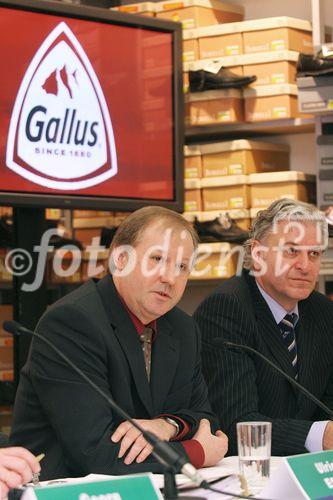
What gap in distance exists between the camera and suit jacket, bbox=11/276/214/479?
7.93ft

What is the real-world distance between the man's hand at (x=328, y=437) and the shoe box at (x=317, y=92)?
6.50 feet

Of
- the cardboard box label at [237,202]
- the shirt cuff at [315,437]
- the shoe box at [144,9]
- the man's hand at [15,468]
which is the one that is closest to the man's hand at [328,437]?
the shirt cuff at [315,437]

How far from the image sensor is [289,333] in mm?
3236

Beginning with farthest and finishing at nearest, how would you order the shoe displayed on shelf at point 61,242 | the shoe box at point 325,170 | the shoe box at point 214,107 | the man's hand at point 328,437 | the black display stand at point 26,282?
the shoe box at point 214,107
the shoe displayed on shelf at point 61,242
the shoe box at point 325,170
the black display stand at point 26,282
the man's hand at point 328,437

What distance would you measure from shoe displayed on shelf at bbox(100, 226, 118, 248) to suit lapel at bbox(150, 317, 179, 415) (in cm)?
223

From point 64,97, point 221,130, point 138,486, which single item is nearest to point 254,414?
point 138,486

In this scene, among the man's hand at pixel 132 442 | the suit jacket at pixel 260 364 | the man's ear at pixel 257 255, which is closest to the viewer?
the man's hand at pixel 132 442

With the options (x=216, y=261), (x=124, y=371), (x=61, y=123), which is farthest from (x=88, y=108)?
(x=124, y=371)

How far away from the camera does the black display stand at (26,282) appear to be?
4.33 meters

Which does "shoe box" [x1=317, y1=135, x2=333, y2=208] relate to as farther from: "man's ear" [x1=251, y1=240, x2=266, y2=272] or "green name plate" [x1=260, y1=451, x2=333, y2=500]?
"green name plate" [x1=260, y1=451, x2=333, y2=500]

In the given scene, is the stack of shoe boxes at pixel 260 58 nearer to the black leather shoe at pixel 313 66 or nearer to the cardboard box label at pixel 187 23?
the cardboard box label at pixel 187 23

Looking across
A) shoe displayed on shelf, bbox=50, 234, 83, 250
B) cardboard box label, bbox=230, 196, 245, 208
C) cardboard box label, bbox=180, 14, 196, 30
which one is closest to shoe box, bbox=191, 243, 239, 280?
cardboard box label, bbox=230, 196, 245, 208

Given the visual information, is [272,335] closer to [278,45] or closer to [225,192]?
[225,192]

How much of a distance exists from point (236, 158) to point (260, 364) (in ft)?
6.64
